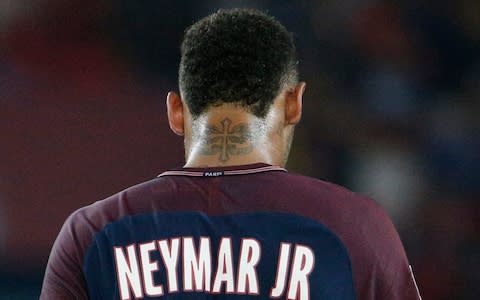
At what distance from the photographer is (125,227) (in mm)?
1670

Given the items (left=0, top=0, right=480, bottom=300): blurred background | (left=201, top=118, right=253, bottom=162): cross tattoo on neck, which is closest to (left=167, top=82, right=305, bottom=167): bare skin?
(left=201, top=118, right=253, bottom=162): cross tattoo on neck

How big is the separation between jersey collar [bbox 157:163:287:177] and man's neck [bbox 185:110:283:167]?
0.02 meters

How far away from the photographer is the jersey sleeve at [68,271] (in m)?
1.67

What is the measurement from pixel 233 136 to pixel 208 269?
0.28 m

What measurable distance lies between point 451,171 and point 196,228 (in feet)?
14.7

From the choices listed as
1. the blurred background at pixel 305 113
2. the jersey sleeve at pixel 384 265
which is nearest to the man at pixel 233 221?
the jersey sleeve at pixel 384 265

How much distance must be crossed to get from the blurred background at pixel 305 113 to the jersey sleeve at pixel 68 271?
368 cm

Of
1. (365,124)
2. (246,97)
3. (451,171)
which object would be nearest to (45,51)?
(365,124)

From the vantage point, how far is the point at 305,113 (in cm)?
602

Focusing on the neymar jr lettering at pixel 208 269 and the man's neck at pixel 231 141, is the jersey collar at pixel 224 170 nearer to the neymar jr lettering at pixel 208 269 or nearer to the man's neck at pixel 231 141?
the man's neck at pixel 231 141

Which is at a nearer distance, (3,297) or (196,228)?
(196,228)

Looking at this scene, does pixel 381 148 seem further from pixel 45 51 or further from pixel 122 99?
pixel 45 51

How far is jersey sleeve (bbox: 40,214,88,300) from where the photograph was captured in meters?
1.67

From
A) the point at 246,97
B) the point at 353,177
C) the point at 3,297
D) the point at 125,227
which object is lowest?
the point at 3,297
